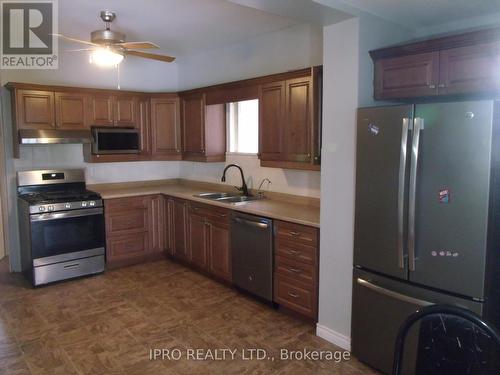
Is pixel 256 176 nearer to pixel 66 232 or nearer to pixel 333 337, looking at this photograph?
pixel 333 337

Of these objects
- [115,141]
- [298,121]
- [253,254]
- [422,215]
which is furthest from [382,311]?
[115,141]

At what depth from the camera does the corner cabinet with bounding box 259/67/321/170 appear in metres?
3.28

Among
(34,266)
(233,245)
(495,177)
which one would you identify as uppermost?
(495,177)

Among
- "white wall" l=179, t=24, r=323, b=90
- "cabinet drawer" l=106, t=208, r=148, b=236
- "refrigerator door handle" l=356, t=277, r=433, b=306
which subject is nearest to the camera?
"refrigerator door handle" l=356, t=277, r=433, b=306

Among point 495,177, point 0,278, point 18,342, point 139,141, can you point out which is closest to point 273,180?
point 139,141

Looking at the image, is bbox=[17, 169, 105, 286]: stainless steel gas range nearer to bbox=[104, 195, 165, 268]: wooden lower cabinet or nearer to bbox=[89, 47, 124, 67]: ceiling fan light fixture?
bbox=[104, 195, 165, 268]: wooden lower cabinet

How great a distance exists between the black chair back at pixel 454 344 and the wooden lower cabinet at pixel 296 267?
5.50 ft

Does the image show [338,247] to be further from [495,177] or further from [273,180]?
[273,180]

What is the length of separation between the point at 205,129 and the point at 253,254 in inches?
68.2

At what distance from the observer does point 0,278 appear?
4430 millimetres

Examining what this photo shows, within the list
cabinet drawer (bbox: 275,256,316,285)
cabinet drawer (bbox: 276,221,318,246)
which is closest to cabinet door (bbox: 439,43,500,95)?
cabinet drawer (bbox: 276,221,318,246)

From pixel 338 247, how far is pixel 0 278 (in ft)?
12.3

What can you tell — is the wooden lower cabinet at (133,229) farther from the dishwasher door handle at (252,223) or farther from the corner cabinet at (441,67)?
the corner cabinet at (441,67)

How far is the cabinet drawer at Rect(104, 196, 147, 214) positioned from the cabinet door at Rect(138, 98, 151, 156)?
2.09 ft
